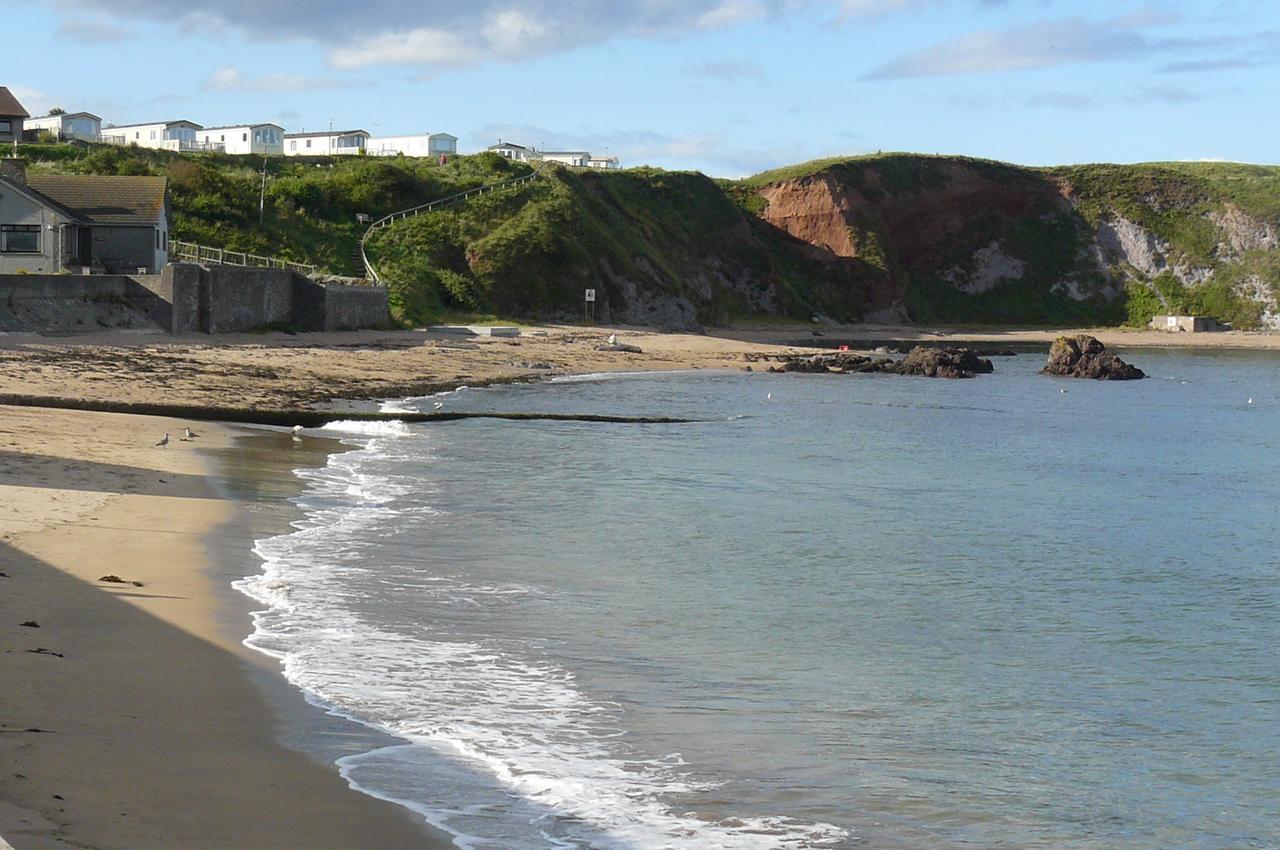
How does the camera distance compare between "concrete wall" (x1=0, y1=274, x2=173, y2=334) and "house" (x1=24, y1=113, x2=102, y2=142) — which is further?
"house" (x1=24, y1=113, x2=102, y2=142)

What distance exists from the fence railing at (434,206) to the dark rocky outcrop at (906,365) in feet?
72.1

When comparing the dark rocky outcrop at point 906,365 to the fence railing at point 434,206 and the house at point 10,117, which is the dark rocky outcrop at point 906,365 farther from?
the house at point 10,117

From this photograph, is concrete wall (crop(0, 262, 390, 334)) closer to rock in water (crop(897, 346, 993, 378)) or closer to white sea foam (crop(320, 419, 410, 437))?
white sea foam (crop(320, 419, 410, 437))

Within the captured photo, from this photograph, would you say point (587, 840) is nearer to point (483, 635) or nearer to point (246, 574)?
point (483, 635)

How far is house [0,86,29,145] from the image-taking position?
3420 inches

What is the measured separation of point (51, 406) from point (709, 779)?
72.8 feet

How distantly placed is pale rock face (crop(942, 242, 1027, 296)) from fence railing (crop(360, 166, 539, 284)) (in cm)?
4780

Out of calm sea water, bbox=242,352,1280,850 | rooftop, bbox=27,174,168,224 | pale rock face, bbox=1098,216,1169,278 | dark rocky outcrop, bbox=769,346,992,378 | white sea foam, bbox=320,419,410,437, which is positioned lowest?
Result: calm sea water, bbox=242,352,1280,850

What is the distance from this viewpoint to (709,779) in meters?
9.05

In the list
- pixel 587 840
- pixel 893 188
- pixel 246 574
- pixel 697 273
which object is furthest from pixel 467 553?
pixel 893 188

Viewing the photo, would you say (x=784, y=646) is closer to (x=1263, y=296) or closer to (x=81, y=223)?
(x=81, y=223)

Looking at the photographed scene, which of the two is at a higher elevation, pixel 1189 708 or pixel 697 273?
pixel 697 273

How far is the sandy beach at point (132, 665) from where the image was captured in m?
7.15

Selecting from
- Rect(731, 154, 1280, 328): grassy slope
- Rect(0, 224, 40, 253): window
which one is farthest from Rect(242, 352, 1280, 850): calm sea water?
Rect(731, 154, 1280, 328): grassy slope
